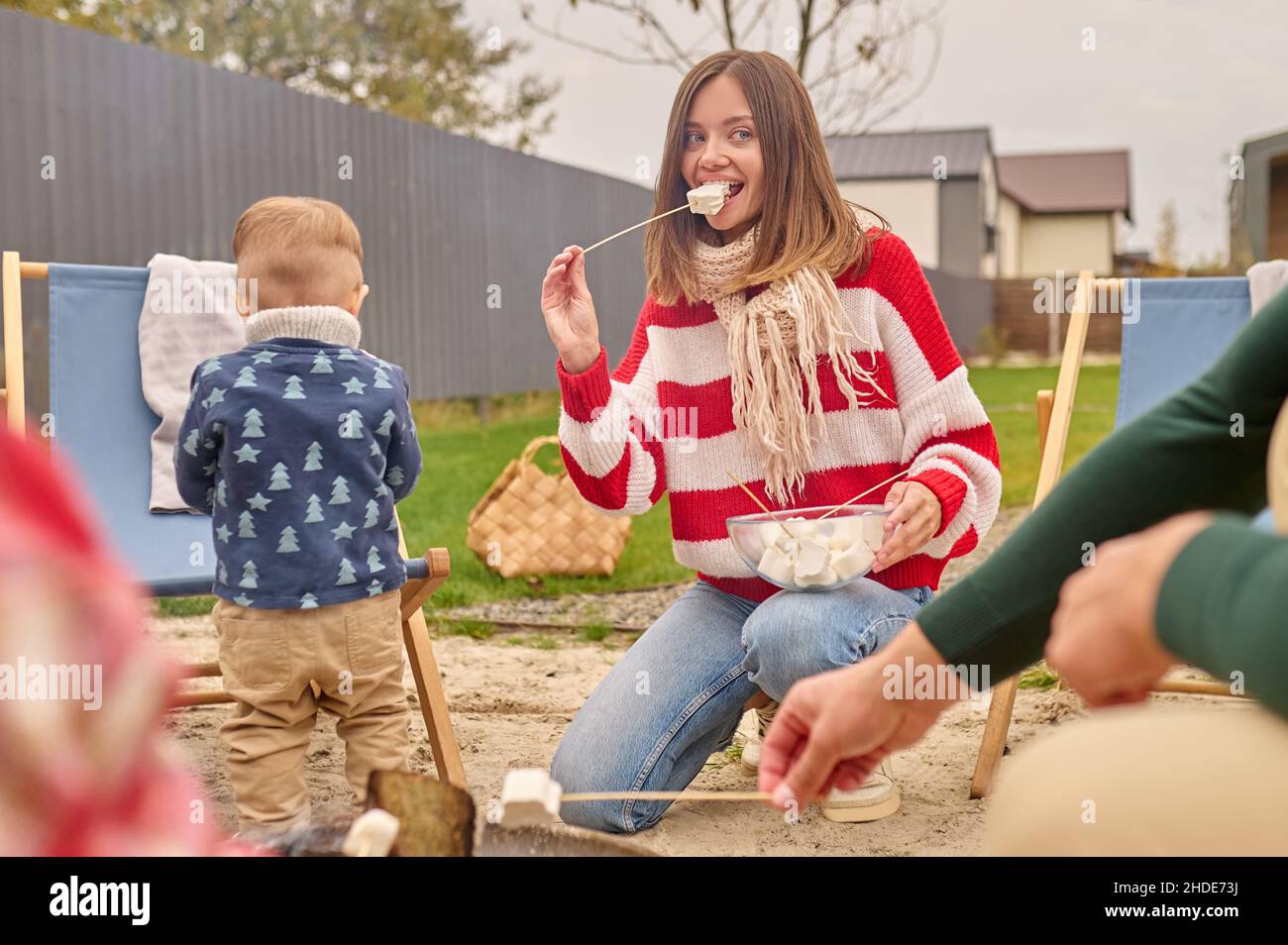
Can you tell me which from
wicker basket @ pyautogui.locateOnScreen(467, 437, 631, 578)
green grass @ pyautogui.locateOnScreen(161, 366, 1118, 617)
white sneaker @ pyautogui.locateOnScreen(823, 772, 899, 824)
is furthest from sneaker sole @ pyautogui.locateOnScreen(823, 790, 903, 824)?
wicker basket @ pyautogui.locateOnScreen(467, 437, 631, 578)

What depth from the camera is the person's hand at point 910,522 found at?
2.29m

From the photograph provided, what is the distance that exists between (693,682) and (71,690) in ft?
6.91

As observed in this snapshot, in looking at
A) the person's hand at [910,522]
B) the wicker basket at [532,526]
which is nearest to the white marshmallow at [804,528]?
the person's hand at [910,522]

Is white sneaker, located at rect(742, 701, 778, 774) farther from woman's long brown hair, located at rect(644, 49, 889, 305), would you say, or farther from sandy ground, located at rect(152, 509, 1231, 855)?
woman's long brown hair, located at rect(644, 49, 889, 305)

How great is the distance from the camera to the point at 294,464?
2.33m

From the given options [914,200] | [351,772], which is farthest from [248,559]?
[914,200]

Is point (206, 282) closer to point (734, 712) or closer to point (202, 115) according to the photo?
point (734, 712)

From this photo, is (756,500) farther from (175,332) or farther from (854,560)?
(175,332)

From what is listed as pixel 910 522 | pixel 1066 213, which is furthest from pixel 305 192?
pixel 1066 213

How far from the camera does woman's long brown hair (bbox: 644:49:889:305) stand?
99.3 inches

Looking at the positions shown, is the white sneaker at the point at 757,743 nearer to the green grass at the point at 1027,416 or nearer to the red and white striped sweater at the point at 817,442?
the red and white striped sweater at the point at 817,442

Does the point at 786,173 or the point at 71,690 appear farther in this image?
the point at 786,173

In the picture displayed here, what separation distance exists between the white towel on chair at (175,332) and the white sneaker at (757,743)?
5.20 ft

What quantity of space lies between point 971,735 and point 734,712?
2.91 ft
